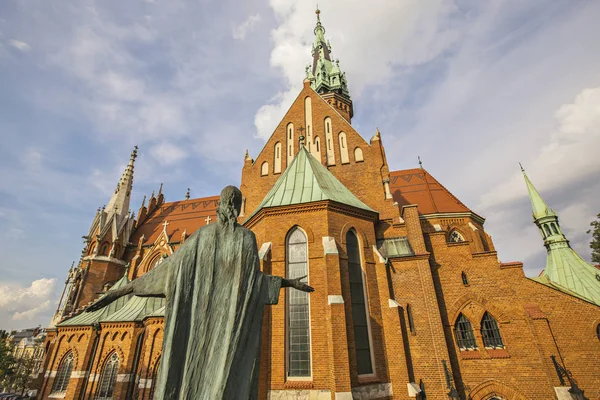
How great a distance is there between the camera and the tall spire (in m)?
28.8

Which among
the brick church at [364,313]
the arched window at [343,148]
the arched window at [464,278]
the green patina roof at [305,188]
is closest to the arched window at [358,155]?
the brick church at [364,313]

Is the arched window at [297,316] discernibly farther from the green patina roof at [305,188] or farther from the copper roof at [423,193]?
the copper roof at [423,193]

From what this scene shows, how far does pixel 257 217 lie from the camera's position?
1326 cm

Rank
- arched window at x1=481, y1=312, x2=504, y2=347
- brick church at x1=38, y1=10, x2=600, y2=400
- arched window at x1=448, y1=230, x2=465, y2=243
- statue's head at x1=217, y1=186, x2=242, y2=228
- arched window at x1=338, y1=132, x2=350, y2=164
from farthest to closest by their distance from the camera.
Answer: arched window at x1=448, y1=230, x2=465, y2=243, arched window at x1=338, y1=132, x2=350, y2=164, arched window at x1=481, y1=312, x2=504, y2=347, brick church at x1=38, y1=10, x2=600, y2=400, statue's head at x1=217, y1=186, x2=242, y2=228

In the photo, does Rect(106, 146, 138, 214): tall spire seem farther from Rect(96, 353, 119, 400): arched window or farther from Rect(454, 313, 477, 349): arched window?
Rect(454, 313, 477, 349): arched window

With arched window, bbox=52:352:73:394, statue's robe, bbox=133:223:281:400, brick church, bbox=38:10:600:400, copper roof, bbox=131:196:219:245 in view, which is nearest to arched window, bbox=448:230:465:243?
brick church, bbox=38:10:600:400

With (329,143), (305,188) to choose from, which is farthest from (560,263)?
(305,188)

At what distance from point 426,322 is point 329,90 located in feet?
90.2

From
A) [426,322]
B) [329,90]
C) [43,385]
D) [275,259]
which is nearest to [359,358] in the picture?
[426,322]

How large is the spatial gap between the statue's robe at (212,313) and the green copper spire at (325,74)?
104ft

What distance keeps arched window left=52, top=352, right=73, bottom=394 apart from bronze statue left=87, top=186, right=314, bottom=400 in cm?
2020

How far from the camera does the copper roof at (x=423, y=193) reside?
65.1 feet

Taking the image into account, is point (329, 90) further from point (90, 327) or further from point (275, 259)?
point (90, 327)

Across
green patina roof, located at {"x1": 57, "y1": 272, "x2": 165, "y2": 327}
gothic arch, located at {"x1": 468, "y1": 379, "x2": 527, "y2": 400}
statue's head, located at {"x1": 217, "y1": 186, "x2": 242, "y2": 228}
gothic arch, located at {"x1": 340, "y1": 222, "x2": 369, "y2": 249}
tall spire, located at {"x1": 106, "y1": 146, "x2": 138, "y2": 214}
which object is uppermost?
tall spire, located at {"x1": 106, "y1": 146, "x2": 138, "y2": 214}
